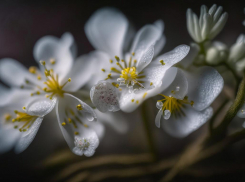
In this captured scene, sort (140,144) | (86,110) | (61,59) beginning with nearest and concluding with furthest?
(86,110) < (61,59) < (140,144)

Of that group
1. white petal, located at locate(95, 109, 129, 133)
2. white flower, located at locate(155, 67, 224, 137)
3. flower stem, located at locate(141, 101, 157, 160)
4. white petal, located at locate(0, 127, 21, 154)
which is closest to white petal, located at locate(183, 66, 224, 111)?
white flower, located at locate(155, 67, 224, 137)

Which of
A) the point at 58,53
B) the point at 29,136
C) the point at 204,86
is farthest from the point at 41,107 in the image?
the point at 204,86

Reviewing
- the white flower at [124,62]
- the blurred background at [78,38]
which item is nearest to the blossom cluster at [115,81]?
the white flower at [124,62]

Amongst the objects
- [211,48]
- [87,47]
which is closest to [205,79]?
[211,48]

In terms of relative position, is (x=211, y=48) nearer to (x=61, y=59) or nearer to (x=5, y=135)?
(x=61, y=59)

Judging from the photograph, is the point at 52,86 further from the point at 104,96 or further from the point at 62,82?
the point at 104,96

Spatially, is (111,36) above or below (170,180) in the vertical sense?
above
